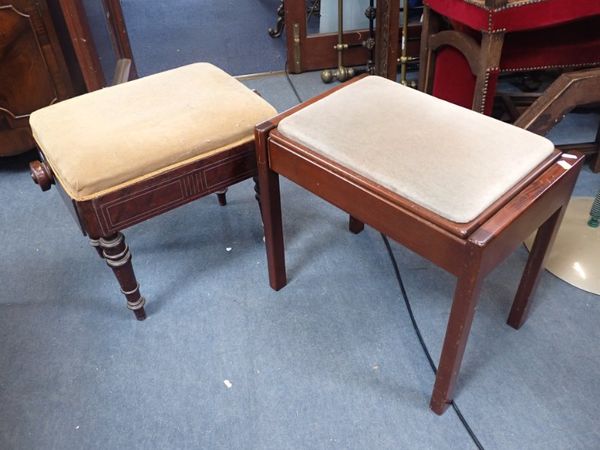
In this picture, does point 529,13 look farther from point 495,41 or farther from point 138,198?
point 138,198

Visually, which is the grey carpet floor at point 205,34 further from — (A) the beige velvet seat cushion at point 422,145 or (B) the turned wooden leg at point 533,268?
(B) the turned wooden leg at point 533,268

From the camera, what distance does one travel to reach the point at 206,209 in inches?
61.0

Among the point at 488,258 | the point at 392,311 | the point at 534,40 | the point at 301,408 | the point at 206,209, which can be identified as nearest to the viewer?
the point at 488,258

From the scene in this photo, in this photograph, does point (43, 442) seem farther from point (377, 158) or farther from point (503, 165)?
point (503, 165)

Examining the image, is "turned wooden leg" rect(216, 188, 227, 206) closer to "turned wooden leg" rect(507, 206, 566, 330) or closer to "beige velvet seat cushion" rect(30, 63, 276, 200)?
"beige velvet seat cushion" rect(30, 63, 276, 200)

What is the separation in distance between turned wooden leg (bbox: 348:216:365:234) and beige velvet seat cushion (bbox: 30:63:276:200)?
1.38 feet

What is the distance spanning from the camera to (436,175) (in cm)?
82

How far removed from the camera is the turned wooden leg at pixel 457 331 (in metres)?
0.78

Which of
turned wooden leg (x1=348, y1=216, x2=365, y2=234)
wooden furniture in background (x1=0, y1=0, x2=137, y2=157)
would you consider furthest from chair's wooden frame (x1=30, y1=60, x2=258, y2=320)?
wooden furniture in background (x1=0, y1=0, x2=137, y2=157)

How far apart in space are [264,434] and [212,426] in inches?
4.0

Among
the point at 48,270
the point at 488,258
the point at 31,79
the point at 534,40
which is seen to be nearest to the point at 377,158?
the point at 488,258

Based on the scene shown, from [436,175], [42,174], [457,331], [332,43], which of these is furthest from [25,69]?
[457,331]

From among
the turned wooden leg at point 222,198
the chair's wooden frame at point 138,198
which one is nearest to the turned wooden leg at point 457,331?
the chair's wooden frame at point 138,198

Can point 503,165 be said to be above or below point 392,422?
above
